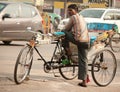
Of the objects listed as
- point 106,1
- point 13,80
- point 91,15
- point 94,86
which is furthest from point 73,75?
point 106,1

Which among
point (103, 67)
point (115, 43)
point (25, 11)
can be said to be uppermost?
point (25, 11)

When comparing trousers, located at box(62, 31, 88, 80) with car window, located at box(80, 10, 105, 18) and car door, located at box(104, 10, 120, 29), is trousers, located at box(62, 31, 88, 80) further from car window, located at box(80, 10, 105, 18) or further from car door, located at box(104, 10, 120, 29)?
car door, located at box(104, 10, 120, 29)

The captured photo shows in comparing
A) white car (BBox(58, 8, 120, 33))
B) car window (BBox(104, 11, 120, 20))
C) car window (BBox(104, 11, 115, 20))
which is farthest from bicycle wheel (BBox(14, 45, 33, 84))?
car window (BBox(104, 11, 120, 20))

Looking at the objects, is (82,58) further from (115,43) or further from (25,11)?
(115,43)

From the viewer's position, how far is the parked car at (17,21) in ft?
61.4

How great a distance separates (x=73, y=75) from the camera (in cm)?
1094

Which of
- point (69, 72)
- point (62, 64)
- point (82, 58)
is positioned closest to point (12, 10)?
point (69, 72)

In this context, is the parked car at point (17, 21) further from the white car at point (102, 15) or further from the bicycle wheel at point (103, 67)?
the bicycle wheel at point (103, 67)

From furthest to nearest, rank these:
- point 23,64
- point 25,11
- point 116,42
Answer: point 116,42 → point 25,11 → point 23,64

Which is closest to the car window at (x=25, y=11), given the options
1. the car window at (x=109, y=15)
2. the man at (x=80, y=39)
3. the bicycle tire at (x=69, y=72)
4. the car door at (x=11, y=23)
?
the car door at (x=11, y=23)

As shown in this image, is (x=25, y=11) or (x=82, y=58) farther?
(x=25, y=11)

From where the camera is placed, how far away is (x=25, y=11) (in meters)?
19.9

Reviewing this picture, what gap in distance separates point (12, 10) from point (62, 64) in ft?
30.3

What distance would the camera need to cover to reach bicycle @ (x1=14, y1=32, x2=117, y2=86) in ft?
32.6
